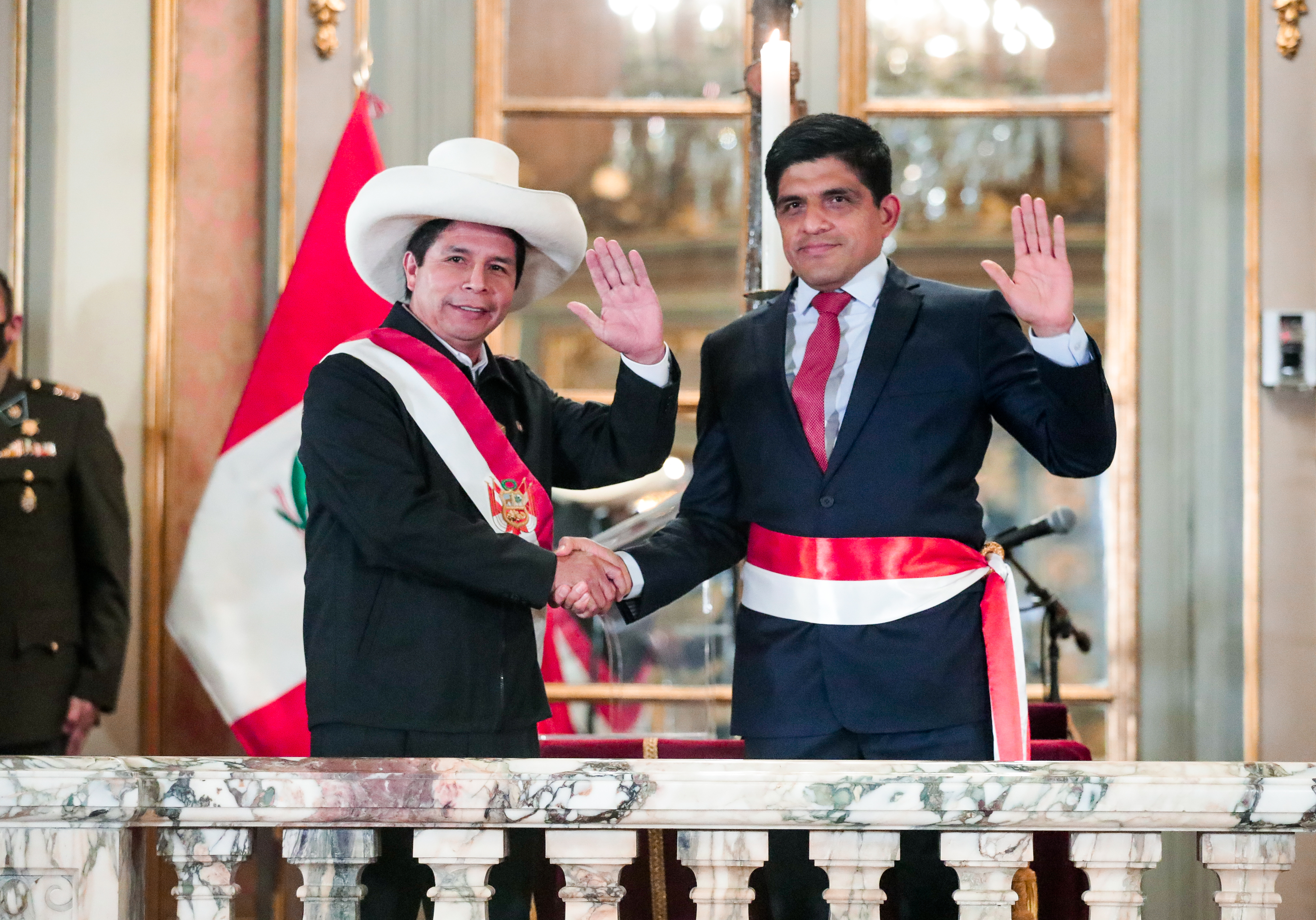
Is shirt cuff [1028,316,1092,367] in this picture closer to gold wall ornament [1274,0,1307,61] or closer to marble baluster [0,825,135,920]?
marble baluster [0,825,135,920]

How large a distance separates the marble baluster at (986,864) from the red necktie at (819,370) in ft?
2.01

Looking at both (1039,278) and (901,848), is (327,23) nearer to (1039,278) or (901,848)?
(1039,278)

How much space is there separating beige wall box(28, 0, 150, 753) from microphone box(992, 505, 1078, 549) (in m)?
1.94

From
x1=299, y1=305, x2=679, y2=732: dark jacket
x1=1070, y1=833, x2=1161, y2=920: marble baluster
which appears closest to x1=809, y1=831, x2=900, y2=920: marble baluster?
x1=1070, y1=833, x2=1161, y2=920: marble baluster

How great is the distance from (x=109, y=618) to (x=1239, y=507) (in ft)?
8.21

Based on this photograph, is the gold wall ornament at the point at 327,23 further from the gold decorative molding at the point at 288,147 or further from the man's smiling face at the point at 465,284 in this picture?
the man's smiling face at the point at 465,284

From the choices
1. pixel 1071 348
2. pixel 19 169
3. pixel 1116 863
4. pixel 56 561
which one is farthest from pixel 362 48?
pixel 1116 863

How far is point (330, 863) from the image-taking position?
1.40 m

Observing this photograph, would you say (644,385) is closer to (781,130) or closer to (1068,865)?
(781,130)

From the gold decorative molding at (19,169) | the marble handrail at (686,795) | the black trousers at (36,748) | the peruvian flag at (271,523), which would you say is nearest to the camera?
the marble handrail at (686,795)

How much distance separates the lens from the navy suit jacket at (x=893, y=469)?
5.88 feet

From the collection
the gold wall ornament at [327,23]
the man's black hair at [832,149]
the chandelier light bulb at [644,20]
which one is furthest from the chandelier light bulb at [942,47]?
the man's black hair at [832,149]

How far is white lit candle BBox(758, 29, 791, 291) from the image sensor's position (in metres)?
1.90

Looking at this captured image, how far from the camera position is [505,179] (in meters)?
2.03
